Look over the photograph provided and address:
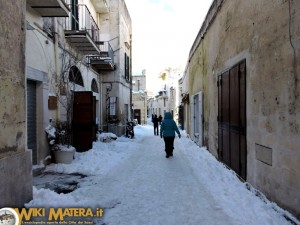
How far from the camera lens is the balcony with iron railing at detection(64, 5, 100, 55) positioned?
11.6 m

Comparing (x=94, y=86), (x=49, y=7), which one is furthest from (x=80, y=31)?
(x=94, y=86)

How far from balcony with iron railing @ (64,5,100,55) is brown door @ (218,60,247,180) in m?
5.32

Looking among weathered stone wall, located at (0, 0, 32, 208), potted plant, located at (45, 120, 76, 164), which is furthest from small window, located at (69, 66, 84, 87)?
weathered stone wall, located at (0, 0, 32, 208)

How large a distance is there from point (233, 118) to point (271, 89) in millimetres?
2637

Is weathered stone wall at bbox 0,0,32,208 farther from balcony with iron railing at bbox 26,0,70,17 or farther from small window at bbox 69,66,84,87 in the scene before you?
small window at bbox 69,66,84,87

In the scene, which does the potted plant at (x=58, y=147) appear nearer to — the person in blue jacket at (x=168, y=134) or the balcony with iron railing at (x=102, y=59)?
the person in blue jacket at (x=168, y=134)

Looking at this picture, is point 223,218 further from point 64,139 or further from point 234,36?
point 64,139

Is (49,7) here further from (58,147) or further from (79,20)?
(79,20)

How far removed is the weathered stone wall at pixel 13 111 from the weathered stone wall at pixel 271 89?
146 inches

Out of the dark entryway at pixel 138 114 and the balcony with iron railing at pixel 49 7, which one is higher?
the balcony with iron railing at pixel 49 7

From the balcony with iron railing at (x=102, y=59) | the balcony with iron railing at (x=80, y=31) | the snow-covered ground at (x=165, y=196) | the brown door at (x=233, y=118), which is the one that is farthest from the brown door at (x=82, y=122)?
the balcony with iron railing at (x=102, y=59)

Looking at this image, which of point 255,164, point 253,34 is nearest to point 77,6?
point 253,34

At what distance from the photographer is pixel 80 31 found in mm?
11516

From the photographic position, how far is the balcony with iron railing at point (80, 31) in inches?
459
